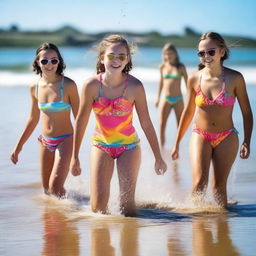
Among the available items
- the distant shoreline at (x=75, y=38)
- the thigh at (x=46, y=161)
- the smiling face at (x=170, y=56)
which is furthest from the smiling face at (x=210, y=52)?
the distant shoreline at (x=75, y=38)

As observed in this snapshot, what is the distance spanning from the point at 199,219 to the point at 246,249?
42.9 inches

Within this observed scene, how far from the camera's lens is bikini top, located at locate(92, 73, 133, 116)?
6922 millimetres

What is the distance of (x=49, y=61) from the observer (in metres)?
7.94

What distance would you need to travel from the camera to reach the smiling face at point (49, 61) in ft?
26.1

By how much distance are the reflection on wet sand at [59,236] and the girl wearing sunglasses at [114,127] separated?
39 centimetres

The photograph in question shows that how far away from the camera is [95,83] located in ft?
22.7

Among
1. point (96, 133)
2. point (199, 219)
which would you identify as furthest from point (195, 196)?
point (96, 133)

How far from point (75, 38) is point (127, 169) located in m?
60.0

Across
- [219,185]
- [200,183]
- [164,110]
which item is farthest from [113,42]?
[164,110]

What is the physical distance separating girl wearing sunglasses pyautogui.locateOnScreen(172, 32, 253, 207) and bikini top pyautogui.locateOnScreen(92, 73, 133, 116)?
83cm

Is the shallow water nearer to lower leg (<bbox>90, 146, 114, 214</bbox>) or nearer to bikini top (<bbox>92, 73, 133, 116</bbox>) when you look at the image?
lower leg (<bbox>90, 146, 114, 214</bbox>)

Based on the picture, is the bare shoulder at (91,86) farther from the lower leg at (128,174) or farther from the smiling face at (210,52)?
the smiling face at (210,52)

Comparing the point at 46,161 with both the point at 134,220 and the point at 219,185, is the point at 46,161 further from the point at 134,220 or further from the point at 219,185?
the point at 219,185

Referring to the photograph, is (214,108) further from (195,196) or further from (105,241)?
(105,241)
